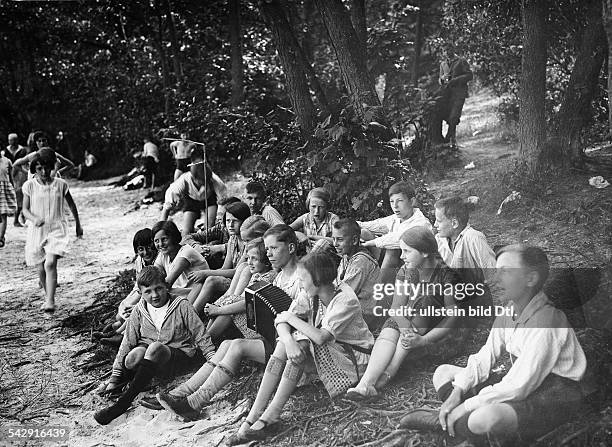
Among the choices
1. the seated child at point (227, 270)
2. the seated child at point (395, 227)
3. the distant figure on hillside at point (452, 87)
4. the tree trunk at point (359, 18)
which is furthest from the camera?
the distant figure on hillside at point (452, 87)

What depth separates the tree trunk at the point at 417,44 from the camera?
584 cm

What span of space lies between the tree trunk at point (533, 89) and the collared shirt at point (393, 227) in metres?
1.43

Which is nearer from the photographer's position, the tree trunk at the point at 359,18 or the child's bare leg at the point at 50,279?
the child's bare leg at the point at 50,279

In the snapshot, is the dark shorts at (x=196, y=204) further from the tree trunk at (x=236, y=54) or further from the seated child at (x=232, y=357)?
the seated child at (x=232, y=357)

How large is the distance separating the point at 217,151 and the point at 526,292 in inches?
165

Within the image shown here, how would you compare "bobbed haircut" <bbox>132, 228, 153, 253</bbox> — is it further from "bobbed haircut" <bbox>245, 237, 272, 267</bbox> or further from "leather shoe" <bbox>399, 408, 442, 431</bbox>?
"leather shoe" <bbox>399, 408, 442, 431</bbox>

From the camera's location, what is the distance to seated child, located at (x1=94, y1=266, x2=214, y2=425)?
3.08 m

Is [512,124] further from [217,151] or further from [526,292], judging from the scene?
[526,292]

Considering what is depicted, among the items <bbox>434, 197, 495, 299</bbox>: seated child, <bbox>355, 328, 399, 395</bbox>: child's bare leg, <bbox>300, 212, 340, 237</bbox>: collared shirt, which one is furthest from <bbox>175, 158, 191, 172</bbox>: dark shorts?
<bbox>355, 328, 399, 395</bbox>: child's bare leg

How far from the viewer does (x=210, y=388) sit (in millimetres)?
2836

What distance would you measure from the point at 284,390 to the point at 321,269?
47 centimetres

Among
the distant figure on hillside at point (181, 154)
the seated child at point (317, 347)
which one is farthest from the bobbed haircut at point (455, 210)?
the distant figure on hillside at point (181, 154)

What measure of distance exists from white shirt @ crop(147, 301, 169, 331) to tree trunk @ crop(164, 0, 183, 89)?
3.78 meters

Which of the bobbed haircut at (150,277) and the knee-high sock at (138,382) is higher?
the bobbed haircut at (150,277)
